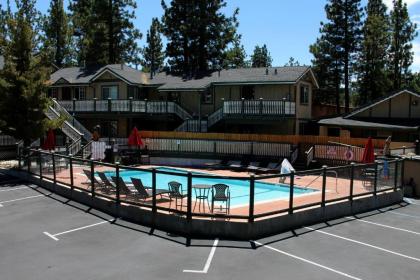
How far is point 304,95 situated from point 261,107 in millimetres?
5342

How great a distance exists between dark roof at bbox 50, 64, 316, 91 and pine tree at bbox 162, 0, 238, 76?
37.1ft

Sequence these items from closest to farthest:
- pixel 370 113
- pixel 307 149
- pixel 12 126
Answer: pixel 12 126 < pixel 307 149 < pixel 370 113

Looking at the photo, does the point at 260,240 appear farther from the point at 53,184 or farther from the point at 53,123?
the point at 53,123

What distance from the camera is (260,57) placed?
100m

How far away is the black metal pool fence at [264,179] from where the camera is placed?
495 inches

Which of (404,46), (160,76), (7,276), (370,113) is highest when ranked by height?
(404,46)

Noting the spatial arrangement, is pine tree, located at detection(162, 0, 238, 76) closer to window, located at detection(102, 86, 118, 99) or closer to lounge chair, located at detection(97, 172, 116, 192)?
window, located at detection(102, 86, 118, 99)

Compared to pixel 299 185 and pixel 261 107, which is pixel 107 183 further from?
pixel 261 107

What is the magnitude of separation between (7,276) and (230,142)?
20.1 metres

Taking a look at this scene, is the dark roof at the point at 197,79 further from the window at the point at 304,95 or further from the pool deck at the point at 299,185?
the pool deck at the point at 299,185

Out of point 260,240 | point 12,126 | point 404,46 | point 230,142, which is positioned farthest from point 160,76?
point 260,240

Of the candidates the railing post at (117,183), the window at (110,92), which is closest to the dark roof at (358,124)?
the window at (110,92)

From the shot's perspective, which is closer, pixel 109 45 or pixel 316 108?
pixel 316 108

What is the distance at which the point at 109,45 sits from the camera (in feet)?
179
